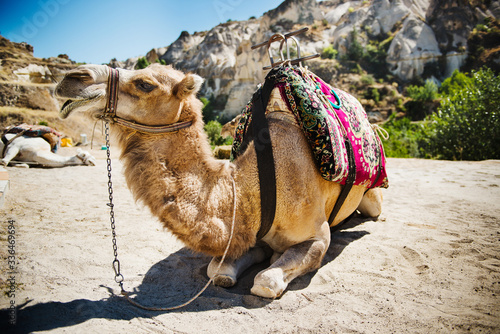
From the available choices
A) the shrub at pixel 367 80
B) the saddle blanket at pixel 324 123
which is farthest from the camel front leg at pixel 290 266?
the shrub at pixel 367 80

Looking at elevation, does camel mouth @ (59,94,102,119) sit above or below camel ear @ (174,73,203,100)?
below

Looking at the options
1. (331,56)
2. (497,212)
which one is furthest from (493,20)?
(497,212)

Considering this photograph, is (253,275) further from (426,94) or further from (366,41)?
(366,41)

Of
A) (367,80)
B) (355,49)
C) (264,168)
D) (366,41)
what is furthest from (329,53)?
(264,168)

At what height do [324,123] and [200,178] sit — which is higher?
[324,123]

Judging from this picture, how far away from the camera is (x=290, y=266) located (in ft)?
7.21

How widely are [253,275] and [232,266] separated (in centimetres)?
25

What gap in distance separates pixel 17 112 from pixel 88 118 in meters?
21.0

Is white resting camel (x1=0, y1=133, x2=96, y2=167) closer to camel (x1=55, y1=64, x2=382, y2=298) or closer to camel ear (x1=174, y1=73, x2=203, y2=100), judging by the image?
camel (x1=55, y1=64, x2=382, y2=298)

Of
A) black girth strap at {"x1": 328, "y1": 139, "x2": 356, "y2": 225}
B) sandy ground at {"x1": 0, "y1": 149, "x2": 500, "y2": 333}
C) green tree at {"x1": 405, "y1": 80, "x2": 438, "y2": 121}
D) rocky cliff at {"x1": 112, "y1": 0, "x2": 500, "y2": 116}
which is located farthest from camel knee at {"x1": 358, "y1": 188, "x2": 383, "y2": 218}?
green tree at {"x1": 405, "y1": 80, "x2": 438, "y2": 121}

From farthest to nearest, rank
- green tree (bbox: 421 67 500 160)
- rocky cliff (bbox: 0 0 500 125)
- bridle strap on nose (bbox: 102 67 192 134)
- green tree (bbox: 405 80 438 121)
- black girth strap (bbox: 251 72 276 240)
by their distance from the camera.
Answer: rocky cliff (bbox: 0 0 500 125), green tree (bbox: 405 80 438 121), green tree (bbox: 421 67 500 160), black girth strap (bbox: 251 72 276 240), bridle strap on nose (bbox: 102 67 192 134)

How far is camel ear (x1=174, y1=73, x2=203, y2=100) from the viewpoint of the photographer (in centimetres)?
202

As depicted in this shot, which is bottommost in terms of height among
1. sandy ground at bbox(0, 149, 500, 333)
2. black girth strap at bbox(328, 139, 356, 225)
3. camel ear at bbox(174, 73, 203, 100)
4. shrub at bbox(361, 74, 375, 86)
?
sandy ground at bbox(0, 149, 500, 333)

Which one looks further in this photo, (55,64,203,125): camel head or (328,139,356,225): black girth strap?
(328,139,356,225): black girth strap
